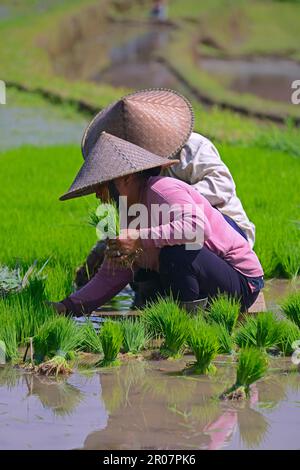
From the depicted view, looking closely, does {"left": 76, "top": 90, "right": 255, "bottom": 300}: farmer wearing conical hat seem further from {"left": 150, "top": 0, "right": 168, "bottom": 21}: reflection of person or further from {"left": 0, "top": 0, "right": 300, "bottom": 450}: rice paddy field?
{"left": 150, "top": 0, "right": 168, "bottom": 21}: reflection of person

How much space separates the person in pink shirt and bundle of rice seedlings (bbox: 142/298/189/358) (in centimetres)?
20

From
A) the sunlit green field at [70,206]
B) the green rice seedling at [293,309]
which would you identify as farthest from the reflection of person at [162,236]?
the sunlit green field at [70,206]

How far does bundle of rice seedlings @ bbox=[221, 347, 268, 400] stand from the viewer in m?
3.77

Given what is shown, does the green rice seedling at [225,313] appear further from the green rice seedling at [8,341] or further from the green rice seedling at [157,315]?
the green rice seedling at [8,341]

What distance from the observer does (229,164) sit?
28.3ft

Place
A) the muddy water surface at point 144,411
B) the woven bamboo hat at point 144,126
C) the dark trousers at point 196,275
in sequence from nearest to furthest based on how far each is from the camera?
the muddy water surface at point 144,411
the dark trousers at point 196,275
the woven bamboo hat at point 144,126

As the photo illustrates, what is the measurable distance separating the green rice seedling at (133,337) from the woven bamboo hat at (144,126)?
2.72 ft

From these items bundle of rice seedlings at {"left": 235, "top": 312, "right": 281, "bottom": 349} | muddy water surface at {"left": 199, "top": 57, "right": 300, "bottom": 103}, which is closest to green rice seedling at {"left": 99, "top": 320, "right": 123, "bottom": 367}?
bundle of rice seedlings at {"left": 235, "top": 312, "right": 281, "bottom": 349}

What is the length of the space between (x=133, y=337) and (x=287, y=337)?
586 mm

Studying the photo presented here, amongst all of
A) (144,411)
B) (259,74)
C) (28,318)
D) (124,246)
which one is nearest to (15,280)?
(28,318)

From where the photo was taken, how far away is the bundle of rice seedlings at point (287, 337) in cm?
437
